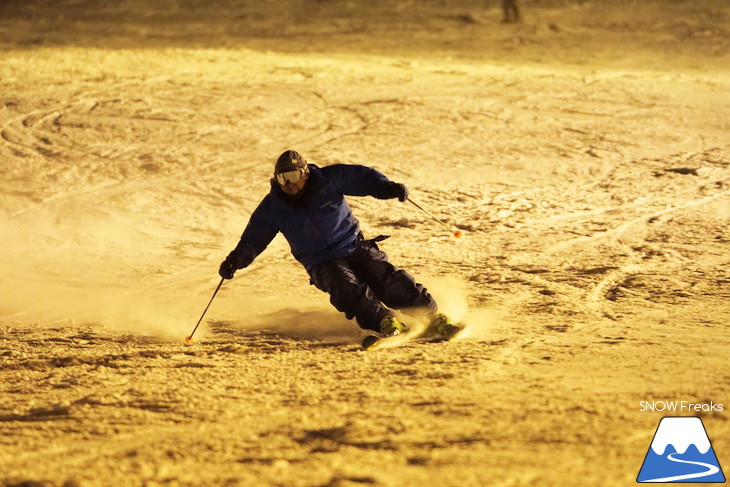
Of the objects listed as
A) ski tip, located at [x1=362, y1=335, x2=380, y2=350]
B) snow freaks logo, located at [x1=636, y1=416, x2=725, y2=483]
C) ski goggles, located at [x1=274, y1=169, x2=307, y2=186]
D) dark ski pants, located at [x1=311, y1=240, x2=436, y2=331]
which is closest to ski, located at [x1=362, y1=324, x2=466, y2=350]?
ski tip, located at [x1=362, y1=335, x2=380, y2=350]

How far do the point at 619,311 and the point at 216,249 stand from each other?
3375mm

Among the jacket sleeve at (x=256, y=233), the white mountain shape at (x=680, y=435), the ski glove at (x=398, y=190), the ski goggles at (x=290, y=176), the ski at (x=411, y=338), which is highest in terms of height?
the ski goggles at (x=290, y=176)

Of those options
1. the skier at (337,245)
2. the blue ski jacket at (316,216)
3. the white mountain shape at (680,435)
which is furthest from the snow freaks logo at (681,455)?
the blue ski jacket at (316,216)

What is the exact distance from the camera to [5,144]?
1034cm

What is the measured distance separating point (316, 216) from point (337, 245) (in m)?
0.23

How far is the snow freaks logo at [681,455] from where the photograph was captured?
3.40 meters

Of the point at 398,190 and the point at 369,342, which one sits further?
the point at 398,190

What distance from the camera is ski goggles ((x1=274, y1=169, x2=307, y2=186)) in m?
5.21

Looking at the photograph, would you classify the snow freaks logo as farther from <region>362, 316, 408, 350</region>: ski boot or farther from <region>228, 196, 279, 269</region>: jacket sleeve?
<region>228, 196, 279, 269</region>: jacket sleeve

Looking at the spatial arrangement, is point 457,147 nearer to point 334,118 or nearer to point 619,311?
point 334,118

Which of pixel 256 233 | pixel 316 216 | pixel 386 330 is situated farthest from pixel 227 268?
pixel 386 330

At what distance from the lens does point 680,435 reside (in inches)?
143

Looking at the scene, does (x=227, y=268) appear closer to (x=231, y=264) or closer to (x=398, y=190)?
(x=231, y=264)

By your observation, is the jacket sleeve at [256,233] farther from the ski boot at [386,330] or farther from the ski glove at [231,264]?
the ski boot at [386,330]
